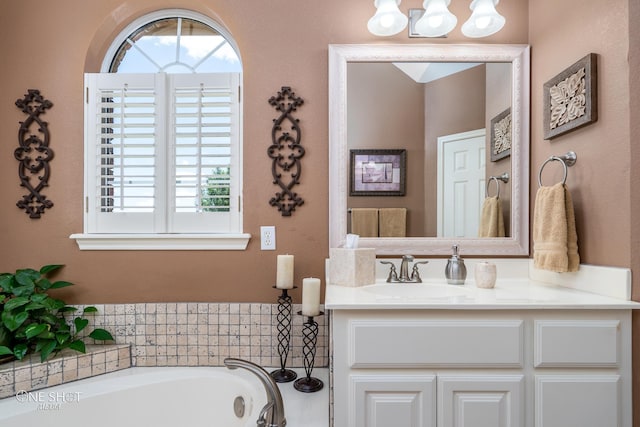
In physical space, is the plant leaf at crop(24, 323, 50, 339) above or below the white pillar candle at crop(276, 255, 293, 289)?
below

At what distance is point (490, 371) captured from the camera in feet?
3.61

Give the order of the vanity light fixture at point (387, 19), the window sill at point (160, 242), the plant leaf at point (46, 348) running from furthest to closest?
the window sill at point (160, 242) < the vanity light fixture at point (387, 19) < the plant leaf at point (46, 348)

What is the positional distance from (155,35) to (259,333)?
68.0 inches

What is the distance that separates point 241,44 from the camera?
66.2 inches

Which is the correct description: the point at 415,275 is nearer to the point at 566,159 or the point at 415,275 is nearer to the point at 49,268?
the point at 566,159

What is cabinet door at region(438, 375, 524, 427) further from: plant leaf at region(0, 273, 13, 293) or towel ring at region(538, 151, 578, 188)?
plant leaf at region(0, 273, 13, 293)

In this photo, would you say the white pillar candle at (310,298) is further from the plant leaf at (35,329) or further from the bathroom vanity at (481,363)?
the plant leaf at (35,329)

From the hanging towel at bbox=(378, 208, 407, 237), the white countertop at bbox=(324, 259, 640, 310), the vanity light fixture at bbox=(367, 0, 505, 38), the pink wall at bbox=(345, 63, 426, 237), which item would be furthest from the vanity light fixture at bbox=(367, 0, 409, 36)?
the white countertop at bbox=(324, 259, 640, 310)

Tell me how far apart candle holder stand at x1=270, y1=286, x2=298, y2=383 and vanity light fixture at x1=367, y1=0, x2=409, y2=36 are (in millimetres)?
1293

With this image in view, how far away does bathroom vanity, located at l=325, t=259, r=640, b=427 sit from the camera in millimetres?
1084

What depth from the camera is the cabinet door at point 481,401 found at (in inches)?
42.9

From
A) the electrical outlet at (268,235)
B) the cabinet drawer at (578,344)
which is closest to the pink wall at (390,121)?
the electrical outlet at (268,235)

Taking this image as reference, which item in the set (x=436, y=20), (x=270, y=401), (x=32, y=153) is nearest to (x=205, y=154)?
(x=32, y=153)

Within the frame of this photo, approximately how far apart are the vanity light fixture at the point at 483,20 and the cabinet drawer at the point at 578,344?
1.33 m
